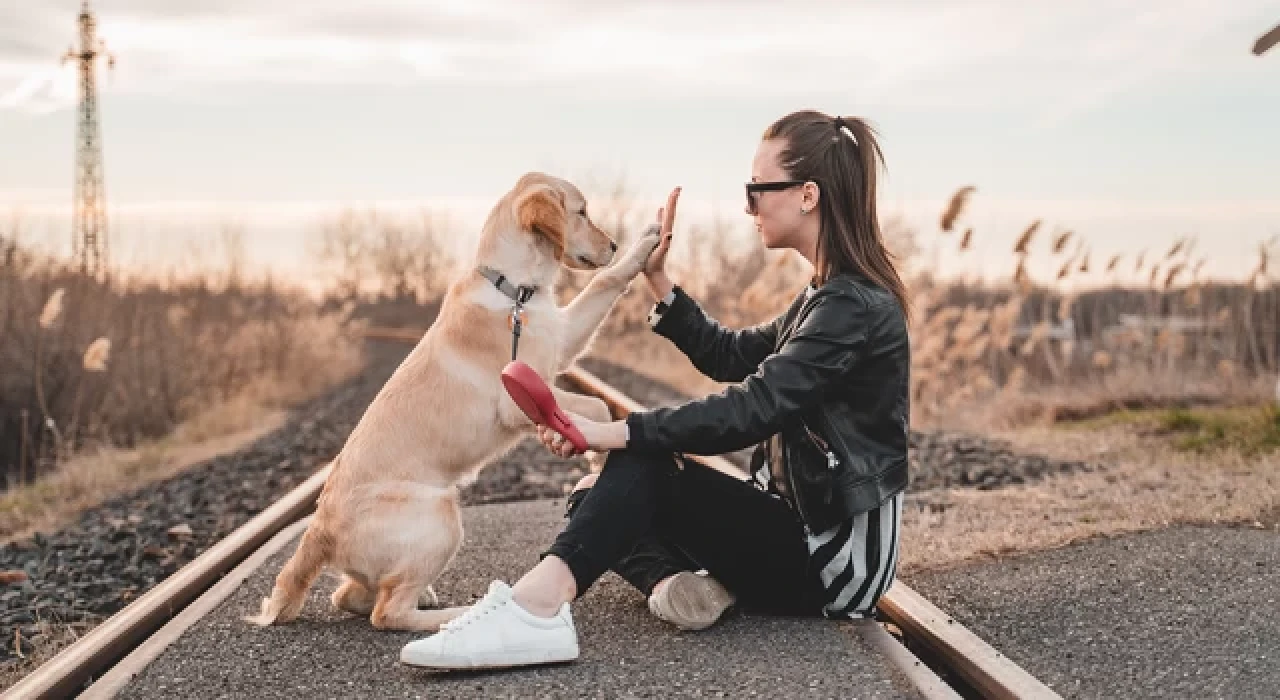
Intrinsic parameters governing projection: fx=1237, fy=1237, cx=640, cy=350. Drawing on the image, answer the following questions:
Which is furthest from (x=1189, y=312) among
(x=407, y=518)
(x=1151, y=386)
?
(x=407, y=518)

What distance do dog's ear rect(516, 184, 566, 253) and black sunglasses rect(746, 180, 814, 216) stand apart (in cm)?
72

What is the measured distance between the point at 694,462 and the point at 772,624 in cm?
58

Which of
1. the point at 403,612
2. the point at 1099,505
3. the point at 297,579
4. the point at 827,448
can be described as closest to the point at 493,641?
the point at 403,612

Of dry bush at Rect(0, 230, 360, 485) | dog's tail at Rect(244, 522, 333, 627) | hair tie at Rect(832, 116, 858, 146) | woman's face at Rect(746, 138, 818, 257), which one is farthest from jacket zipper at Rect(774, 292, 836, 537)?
dry bush at Rect(0, 230, 360, 485)

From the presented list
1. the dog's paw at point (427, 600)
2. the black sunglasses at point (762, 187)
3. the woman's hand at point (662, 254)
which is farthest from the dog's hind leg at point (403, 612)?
the black sunglasses at point (762, 187)

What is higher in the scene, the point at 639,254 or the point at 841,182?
the point at 841,182

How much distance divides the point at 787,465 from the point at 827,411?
0.23 metres

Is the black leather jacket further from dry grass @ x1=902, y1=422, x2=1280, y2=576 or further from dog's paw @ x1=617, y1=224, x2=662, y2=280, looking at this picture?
dry grass @ x1=902, y1=422, x2=1280, y2=576

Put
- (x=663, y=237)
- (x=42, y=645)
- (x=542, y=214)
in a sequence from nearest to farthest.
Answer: (x=542, y=214), (x=663, y=237), (x=42, y=645)

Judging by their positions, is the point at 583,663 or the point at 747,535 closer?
the point at 583,663

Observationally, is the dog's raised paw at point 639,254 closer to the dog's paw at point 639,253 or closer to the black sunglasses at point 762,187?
the dog's paw at point 639,253

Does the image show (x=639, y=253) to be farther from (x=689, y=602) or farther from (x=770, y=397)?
(x=689, y=602)

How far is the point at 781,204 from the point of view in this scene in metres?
3.84

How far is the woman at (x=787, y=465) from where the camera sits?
11.5ft
